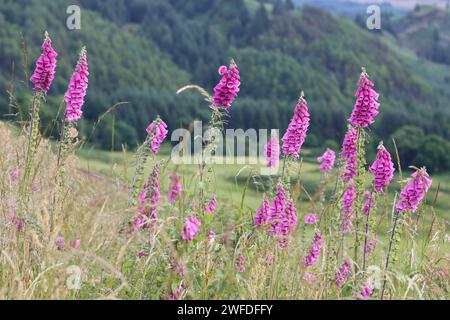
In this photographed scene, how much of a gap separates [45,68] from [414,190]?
9.16 ft

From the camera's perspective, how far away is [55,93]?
8350 centimetres

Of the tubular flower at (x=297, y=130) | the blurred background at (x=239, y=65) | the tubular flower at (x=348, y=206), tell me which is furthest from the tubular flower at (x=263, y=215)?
the blurred background at (x=239, y=65)

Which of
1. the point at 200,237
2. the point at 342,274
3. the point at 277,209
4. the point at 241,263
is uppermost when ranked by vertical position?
the point at 277,209

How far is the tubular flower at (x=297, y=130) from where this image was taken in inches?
200

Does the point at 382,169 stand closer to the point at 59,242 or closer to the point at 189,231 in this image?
the point at 189,231

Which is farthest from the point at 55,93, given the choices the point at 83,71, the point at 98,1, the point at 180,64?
the point at 83,71

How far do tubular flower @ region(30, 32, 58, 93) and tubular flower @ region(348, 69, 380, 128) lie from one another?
2.22 meters

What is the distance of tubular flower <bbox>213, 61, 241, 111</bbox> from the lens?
16.5 ft

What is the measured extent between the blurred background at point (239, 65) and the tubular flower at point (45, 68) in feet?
199

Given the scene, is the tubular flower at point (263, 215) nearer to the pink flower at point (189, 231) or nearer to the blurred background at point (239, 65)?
the pink flower at point (189, 231)

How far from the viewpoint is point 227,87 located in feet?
16.8

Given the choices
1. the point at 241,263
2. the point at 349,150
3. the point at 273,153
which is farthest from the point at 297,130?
the point at 273,153

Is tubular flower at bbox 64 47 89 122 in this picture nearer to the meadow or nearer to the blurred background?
the meadow
